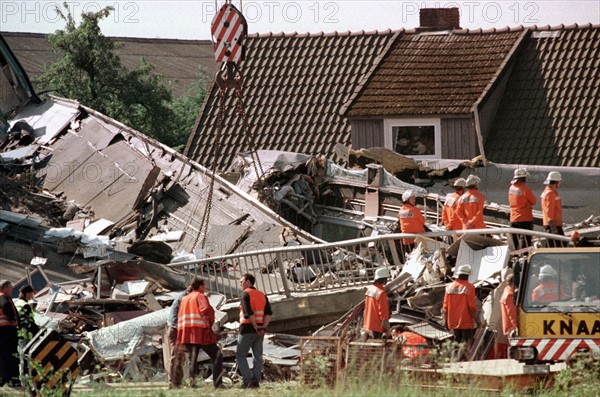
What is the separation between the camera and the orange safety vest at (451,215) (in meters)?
18.5

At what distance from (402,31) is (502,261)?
1633 centimetres

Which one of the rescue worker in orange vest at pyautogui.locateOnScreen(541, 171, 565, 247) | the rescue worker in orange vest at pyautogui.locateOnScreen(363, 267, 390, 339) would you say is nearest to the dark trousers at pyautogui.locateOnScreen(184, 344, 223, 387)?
the rescue worker in orange vest at pyautogui.locateOnScreen(363, 267, 390, 339)

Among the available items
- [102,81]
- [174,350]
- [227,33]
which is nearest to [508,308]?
[174,350]

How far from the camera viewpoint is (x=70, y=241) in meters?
20.2

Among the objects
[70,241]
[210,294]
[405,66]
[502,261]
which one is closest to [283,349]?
[210,294]

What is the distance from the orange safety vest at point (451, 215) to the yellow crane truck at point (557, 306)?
4.98 m

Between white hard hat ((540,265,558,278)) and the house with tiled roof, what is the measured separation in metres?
14.6

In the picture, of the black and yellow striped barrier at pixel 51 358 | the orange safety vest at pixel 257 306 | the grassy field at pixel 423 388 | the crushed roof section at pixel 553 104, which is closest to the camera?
the grassy field at pixel 423 388

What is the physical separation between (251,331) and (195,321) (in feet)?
2.35

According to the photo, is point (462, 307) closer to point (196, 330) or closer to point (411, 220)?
point (411, 220)

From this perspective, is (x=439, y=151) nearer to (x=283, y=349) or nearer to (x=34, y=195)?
(x=34, y=195)

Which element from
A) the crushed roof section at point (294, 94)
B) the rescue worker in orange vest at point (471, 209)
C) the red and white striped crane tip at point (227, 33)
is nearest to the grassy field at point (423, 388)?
the rescue worker in orange vest at point (471, 209)

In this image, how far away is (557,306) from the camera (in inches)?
519

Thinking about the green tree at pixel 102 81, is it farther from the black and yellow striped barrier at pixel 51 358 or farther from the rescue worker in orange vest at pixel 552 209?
the black and yellow striped barrier at pixel 51 358
